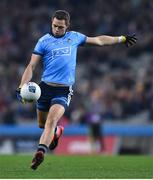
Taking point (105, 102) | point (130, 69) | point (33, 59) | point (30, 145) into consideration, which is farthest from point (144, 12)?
point (33, 59)

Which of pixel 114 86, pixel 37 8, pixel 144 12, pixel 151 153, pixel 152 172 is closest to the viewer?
pixel 152 172

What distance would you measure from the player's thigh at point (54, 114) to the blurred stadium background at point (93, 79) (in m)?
11.4

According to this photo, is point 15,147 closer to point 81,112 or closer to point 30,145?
point 30,145

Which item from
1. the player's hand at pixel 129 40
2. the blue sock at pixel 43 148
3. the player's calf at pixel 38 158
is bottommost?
the player's calf at pixel 38 158

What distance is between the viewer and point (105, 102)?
25594mm

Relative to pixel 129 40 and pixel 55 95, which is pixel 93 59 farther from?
pixel 55 95

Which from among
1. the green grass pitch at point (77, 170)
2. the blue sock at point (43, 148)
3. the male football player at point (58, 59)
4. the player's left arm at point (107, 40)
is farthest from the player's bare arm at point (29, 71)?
the green grass pitch at point (77, 170)

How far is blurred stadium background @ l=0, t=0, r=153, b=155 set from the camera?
24.7m

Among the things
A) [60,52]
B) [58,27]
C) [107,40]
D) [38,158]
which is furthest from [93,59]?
[38,158]

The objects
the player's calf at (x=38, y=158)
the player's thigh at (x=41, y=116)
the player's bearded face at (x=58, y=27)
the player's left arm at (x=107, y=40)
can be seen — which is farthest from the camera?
the player's thigh at (x=41, y=116)

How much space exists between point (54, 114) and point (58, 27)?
1.46 metres

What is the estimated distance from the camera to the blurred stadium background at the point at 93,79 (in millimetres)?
24672

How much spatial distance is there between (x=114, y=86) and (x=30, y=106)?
2.70m

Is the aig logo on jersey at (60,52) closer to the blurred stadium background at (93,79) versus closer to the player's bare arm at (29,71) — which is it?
the player's bare arm at (29,71)
